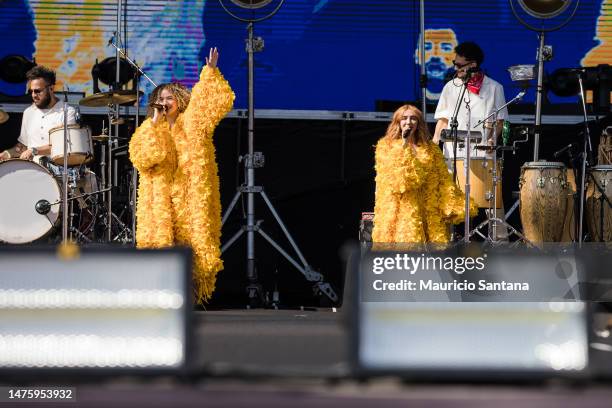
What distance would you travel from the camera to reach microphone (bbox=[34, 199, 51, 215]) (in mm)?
9734

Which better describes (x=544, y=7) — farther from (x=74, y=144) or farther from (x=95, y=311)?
(x=95, y=311)

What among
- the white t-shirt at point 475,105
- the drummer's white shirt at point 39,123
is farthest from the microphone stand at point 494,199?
the drummer's white shirt at point 39,123

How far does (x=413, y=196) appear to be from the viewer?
774cm

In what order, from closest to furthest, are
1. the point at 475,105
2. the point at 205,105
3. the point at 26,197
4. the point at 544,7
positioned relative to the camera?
the point at 205,105, the point at 475,105, the point at 26,197, the point at 544,7

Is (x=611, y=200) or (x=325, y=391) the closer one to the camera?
(x=325, y=391)

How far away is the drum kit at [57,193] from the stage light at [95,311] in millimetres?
6738

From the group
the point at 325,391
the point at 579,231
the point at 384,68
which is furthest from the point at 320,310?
the point at 325,391

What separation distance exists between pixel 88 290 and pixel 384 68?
8.63 m

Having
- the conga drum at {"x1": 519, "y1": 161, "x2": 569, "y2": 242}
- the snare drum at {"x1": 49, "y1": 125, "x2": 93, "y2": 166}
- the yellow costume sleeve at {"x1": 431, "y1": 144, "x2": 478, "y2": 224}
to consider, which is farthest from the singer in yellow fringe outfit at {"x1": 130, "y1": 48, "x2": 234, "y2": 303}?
the conga drum at {"x1": 519, "y1": 161, "x2": 569, "y2": 242}

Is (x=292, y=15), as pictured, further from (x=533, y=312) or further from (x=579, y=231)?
(x=533, y=312)

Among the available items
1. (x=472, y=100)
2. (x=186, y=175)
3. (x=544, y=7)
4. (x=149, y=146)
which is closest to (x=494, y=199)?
(x=472, y=100)

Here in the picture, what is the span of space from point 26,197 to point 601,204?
5.01 metres

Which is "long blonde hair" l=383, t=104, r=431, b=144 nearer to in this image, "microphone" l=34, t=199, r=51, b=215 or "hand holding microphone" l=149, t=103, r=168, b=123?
"hand holding microphone" l=149, t=103, r=168, b=123

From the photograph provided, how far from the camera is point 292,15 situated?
36.8 ft
